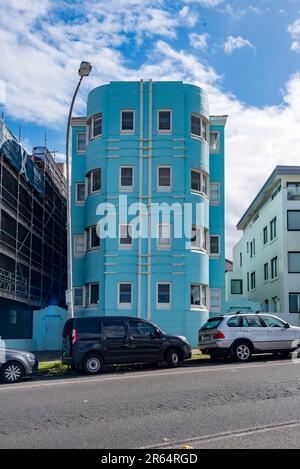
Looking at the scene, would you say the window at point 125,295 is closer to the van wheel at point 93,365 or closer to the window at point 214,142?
the window at point 214,142

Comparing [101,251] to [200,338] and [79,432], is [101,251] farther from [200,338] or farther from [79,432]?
[79,432]

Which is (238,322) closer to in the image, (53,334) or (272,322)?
(272,322)

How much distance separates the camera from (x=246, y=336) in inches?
755

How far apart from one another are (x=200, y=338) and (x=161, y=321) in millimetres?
6624

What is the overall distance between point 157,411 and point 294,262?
2675 centimetres

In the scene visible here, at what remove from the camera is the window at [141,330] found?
17906 mm

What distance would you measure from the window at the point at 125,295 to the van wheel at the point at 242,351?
8.65 meters

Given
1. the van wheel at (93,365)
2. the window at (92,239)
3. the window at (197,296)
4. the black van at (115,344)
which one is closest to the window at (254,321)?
the black van at (115,344)

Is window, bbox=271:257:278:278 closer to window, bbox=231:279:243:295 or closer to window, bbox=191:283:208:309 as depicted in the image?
window, bbox=191:283:208:309

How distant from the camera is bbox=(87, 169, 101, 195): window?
94.0 ft

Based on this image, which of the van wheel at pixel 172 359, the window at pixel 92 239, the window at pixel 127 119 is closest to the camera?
the van wheel at pixel 172 359

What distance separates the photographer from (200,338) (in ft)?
66.5

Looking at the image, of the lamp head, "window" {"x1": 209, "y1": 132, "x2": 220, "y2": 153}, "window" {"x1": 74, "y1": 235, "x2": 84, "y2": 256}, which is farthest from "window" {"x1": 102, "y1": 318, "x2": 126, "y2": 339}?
"window" {"x1": 209, "y1": 132, "x2": 220, "y2": 153}
